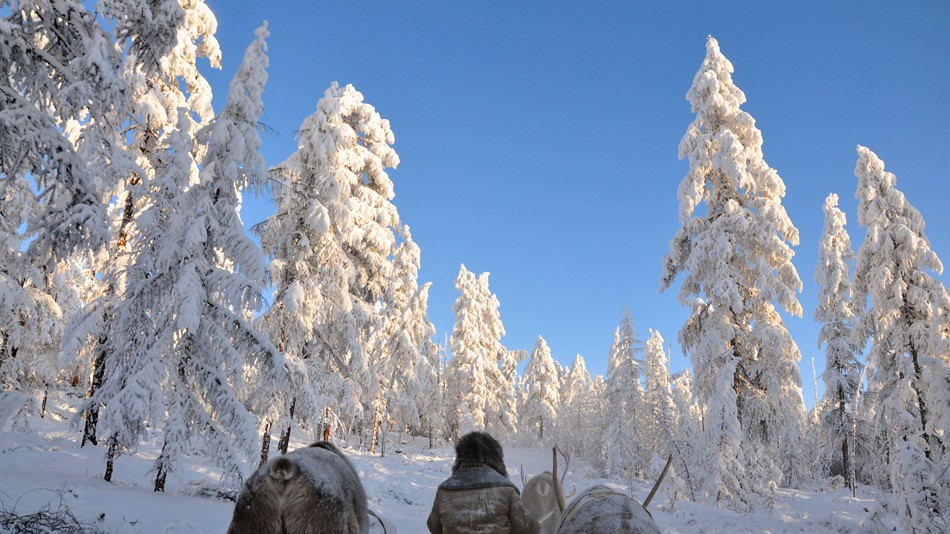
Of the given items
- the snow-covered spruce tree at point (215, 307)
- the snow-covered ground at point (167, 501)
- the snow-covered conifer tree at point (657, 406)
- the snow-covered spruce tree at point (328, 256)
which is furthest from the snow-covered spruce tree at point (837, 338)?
the snow-covered spruce tree at point (215, 307)

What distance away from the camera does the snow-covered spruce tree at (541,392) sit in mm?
46594

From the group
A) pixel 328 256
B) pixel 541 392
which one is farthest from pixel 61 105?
pixel 541 392

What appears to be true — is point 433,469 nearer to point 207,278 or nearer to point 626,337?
point 626,337

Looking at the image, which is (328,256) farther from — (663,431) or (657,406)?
(657,406)

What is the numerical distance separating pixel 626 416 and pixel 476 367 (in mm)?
11535

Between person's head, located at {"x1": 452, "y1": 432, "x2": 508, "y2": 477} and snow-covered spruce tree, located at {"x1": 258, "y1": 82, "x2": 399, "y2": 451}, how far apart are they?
472 inches

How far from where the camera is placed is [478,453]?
4570 mm

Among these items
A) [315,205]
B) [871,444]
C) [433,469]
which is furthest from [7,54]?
[871,444]

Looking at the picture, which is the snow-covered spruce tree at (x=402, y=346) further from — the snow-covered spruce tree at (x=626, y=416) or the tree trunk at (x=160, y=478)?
the tree trunk at (x=160, y=478)

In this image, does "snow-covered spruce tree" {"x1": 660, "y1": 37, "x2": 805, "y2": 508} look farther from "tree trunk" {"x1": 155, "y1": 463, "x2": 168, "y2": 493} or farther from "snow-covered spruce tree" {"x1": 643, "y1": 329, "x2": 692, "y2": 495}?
"tree trunk" {"x1": 155, "y1": 463, "x2": 168, "y2": 493}

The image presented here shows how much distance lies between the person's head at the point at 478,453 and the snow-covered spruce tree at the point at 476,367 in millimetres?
31732

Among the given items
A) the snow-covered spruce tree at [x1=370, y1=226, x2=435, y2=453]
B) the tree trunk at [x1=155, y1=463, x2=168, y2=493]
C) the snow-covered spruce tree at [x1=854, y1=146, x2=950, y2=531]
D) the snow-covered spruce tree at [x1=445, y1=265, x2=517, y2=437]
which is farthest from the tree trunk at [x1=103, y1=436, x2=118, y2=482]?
the snow-covered spruce tree at [x1=445, y1=265, x2=517, y2=437]

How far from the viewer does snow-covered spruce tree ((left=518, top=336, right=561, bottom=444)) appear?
46.6 m

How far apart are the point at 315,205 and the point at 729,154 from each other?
14406 millimetres
